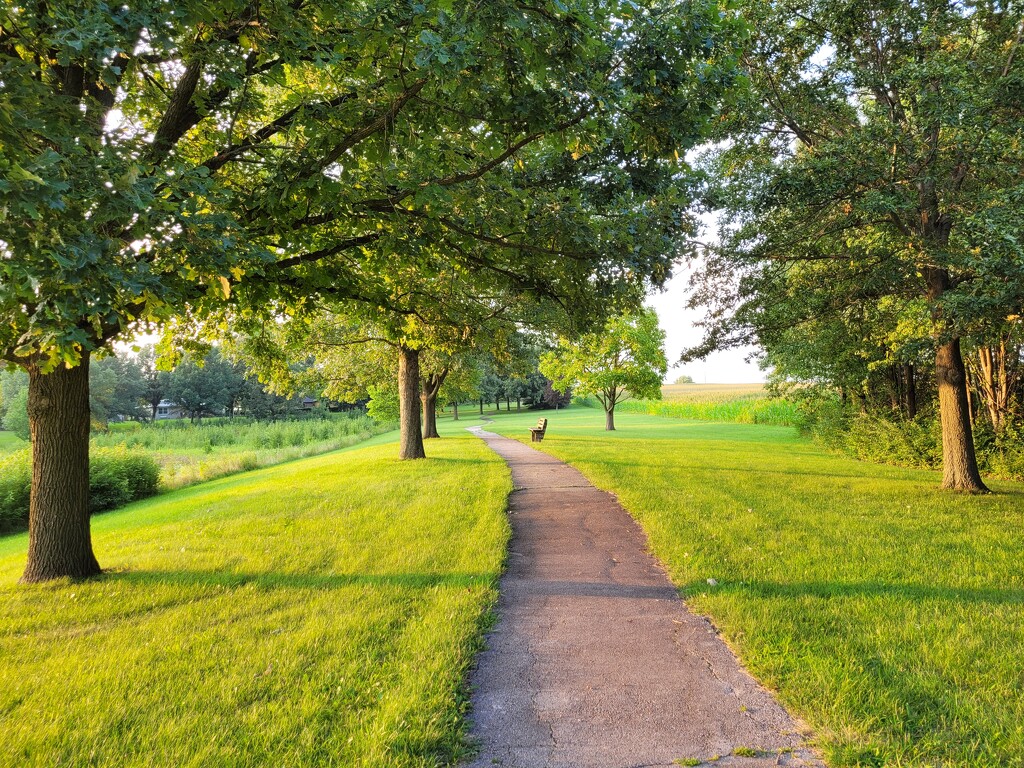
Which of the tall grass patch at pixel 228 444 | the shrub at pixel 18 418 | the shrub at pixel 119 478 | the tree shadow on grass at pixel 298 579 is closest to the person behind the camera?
the tree shadow on grass at pixel 298 579

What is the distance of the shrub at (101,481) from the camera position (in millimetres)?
16031

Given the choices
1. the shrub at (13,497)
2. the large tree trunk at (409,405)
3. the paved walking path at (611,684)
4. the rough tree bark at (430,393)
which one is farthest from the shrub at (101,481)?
the paved walking path at (611,684)

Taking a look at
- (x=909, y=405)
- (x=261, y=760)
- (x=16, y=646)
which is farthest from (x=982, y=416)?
(x=16, y=646)

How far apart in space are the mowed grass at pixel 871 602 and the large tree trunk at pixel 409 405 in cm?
858

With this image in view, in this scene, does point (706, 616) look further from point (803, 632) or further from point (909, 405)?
point (909, 405)

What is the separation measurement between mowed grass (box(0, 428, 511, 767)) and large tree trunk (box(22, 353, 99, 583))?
1.26 ft

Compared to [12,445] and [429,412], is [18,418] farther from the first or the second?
[429,412]

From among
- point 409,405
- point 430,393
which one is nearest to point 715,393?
point 430,393

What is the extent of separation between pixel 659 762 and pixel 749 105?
984 centimetres

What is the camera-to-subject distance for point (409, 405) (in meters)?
Result: 17.5

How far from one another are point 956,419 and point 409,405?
1402cm

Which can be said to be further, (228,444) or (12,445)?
(12,445)

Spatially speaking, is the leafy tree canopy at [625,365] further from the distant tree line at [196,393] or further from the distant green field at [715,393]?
the distant tree line at [196,393]

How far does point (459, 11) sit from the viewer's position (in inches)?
152
